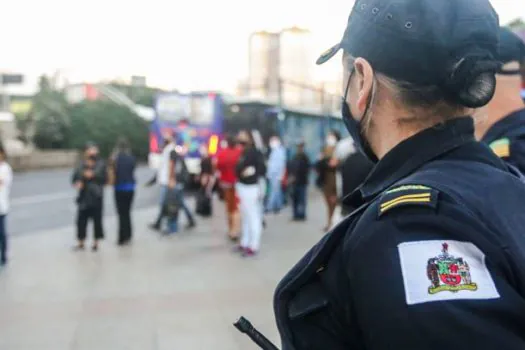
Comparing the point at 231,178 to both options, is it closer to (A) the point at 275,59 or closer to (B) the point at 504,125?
(B) the point at 504,125

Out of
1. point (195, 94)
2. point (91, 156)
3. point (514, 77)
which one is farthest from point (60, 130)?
point (514, 77)

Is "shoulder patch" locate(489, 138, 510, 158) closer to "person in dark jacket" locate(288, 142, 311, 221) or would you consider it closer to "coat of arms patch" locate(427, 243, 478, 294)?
"coat of arms patch" locate(427, 243, 478, 294)

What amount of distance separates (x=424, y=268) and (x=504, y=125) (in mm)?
1914

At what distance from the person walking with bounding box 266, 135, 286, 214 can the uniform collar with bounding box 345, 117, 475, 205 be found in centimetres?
1386

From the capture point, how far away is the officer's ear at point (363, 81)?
4.27ft

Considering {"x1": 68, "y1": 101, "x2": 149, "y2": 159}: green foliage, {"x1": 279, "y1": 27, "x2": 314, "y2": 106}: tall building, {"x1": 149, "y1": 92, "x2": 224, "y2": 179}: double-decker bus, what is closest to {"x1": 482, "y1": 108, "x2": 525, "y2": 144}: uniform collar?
{"x1": 149, "y1": 92, "x2": 224, "y2": 179}: double-decker bus

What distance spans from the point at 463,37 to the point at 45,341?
567cm

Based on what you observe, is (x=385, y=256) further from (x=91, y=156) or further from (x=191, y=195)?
(x=191, y=195)

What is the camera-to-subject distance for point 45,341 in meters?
6.12

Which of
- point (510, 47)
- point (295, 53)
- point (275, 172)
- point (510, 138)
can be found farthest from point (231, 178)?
point (295, 53)

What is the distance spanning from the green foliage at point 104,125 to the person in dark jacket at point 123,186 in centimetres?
3054

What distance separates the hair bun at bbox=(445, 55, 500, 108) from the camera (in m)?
1.22

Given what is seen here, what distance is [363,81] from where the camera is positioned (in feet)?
4.36

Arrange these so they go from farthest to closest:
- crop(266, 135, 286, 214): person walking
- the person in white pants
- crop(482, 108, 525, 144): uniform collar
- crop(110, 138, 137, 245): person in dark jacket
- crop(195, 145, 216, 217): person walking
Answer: crop(266, 135, 286, 214): person walking → crop(195, 145, 216, 217): person walking → crop(110, 138, 137, 245): person in dark jacket → the person in white pants → crop(482, 108, 525, 144): uniform collar
